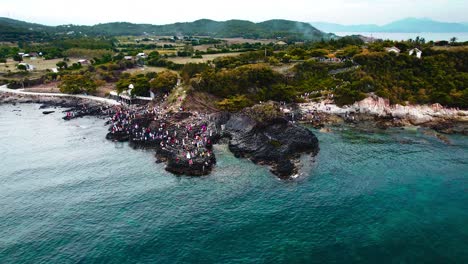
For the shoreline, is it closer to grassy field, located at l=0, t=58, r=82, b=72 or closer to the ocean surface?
the ocean surface

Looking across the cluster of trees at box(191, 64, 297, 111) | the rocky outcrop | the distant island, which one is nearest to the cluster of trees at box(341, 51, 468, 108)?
the distant island

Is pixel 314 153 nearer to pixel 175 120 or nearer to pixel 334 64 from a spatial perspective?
pixel 175 120

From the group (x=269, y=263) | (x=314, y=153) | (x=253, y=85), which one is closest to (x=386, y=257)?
(x=269, y=263)

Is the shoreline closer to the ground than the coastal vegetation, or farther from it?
closer to the ground

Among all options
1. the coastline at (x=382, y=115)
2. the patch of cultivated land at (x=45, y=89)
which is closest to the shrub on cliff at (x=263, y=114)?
the coastline at (x=382, y=115)

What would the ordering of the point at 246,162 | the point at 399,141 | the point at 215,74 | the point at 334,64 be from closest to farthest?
the point at 246,162 < the point at 399,141 < the point at 215,74 < the point at 334,64

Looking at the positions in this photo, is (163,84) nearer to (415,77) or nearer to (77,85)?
(77,85)
